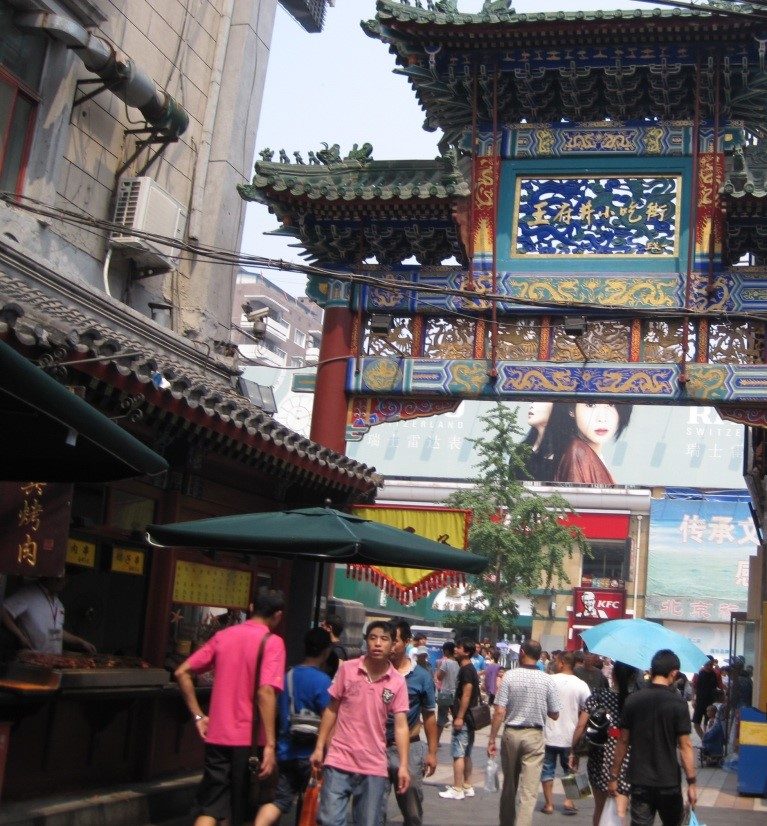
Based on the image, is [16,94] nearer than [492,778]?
No

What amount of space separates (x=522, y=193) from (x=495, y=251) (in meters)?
0.95

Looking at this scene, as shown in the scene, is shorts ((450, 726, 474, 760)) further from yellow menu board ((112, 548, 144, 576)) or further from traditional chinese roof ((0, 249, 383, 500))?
yellow menu board ((112, 548, 144, 576))

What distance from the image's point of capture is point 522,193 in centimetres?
1592

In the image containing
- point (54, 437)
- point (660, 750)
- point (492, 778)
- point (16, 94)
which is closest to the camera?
point (54, 437)

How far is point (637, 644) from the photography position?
10.8 metres

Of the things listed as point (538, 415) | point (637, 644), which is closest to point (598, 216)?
point (637, 644)

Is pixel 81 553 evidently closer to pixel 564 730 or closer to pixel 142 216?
pixel 142 216

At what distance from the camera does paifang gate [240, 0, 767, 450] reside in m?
14.9

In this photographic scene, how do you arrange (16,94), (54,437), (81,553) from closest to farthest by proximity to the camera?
(54,437) → (81,553) → (16,94)

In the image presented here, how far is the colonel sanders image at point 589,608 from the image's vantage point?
1938 inches

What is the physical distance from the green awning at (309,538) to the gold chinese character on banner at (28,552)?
114cm

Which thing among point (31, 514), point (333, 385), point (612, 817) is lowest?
point (612, 817)

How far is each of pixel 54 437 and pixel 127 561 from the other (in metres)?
5.56

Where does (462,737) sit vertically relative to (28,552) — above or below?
below
